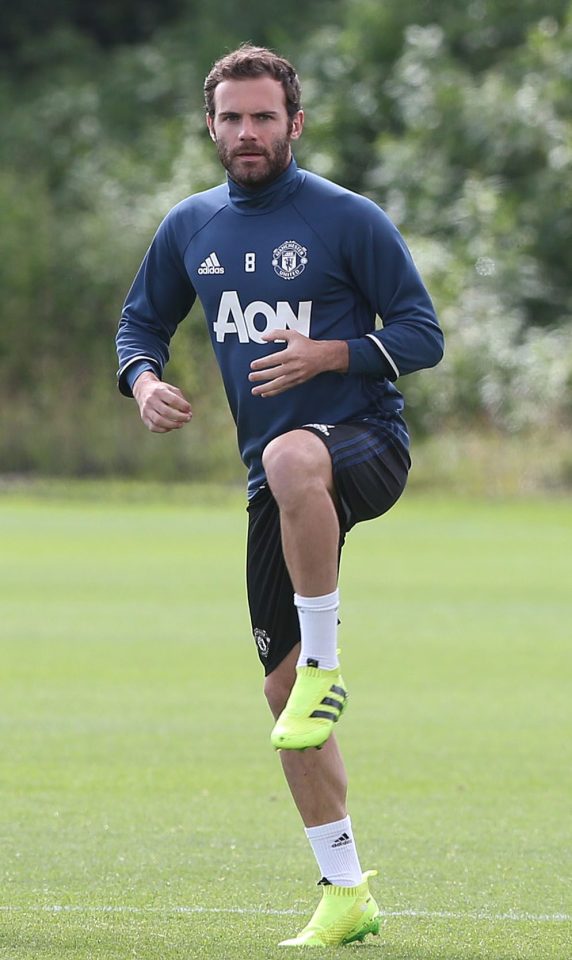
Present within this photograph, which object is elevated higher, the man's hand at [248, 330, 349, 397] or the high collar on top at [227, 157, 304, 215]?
the high collar on top at [227, 157, 304, 215]

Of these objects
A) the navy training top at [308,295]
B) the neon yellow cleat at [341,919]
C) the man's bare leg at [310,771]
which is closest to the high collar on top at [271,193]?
the navy training top at [308,295]

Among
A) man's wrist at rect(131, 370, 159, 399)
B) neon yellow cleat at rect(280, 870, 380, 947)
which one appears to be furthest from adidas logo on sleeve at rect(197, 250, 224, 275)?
neon yellow cleat at rect(280, 870, 380, 947)

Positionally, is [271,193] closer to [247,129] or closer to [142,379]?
[247,129]

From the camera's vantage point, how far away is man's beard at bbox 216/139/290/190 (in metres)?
5.07

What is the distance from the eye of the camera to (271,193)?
5176mm

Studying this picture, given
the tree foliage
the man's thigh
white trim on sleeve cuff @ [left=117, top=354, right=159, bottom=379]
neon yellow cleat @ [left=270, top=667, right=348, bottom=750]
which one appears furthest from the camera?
the tree foliage

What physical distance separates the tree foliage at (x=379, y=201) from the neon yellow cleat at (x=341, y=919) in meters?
28.3

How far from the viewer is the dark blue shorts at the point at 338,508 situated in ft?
16.3

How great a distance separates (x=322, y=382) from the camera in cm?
511

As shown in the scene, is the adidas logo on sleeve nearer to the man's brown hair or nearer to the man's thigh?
the man's brown hair

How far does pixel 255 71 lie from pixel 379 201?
36789 mm

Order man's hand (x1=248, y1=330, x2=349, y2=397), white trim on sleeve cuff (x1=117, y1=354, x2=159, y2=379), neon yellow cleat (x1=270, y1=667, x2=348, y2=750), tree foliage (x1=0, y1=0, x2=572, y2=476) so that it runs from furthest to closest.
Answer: tree foliage (x1=0, y1=0, x2=572, y2=476) < white trim on sleeve cuff (x1=117, y1=354, x2=159, y2=379) < man's hand (x1=248, y1=330, x2=349, y2=397) < neon yellow cleat (x1=270, y1=667, x2=348, y2=750)

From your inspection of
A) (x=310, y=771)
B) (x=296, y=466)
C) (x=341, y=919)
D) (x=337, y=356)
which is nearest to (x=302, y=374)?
(x=337, y=356)

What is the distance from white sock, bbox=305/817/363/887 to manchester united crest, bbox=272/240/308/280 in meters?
1.63
